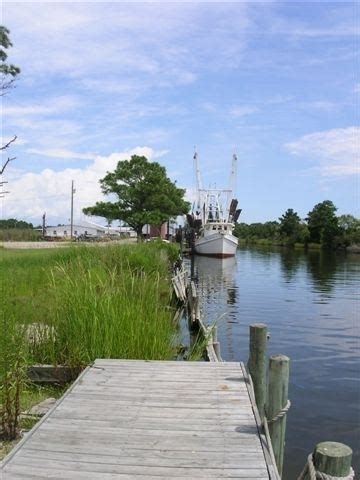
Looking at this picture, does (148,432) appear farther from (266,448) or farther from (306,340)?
(306,340)

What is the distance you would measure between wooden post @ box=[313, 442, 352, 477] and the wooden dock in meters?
0.84

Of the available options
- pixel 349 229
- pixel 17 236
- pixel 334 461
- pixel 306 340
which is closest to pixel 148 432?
pixel 334 461

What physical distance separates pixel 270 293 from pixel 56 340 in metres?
21.3

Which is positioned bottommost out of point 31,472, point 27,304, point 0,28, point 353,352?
point 353,352

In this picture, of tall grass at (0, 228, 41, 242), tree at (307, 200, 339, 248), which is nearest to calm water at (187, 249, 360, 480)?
tall grass at (0, 228, 41, 242)

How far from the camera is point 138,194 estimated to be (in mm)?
56969

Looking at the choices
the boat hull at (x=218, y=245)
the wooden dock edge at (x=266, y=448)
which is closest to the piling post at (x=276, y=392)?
the wooden dock edge at (x=266, y=448)

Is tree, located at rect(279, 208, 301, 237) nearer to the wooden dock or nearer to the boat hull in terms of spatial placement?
the boat hull

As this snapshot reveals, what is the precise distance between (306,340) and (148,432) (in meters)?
11.9

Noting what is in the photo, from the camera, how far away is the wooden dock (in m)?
3.95

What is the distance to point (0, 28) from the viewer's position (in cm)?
2389

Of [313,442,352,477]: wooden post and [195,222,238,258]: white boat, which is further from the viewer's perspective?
[195,222,238,258]: white boat

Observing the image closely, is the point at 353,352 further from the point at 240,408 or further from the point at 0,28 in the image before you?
the point at 0,28

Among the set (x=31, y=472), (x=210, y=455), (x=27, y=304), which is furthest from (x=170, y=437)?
(x=27, y=304)
